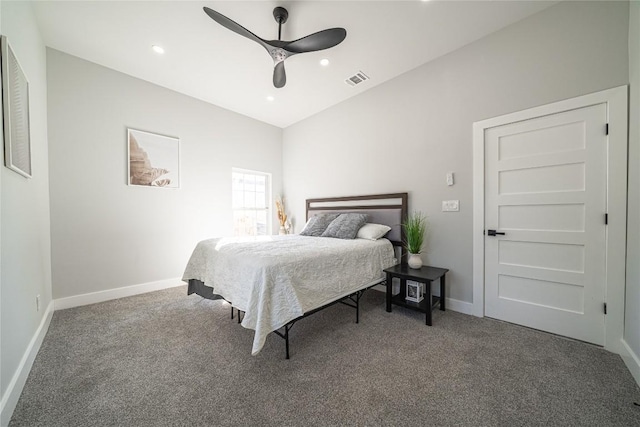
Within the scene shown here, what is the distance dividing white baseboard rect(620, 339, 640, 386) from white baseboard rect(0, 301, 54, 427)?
12.3ft

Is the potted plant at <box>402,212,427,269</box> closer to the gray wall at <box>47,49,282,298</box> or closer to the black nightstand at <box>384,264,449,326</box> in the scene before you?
the black nightstand at <box>384,264,449,326</box>

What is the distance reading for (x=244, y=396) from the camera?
1.43 meters

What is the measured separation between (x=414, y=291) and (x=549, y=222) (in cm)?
141

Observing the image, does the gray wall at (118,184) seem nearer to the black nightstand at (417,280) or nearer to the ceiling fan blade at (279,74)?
the ceiling fan blade at (279,74)

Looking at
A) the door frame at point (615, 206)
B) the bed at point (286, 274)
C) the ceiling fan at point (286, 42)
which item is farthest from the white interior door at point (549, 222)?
the ceiling fan at point (286, 42)

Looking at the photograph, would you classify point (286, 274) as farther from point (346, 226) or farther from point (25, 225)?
point (25, 225)

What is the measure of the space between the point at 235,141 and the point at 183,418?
3.98m

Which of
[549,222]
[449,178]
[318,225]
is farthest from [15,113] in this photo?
[549,222]

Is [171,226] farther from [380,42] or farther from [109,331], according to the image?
[380,42]

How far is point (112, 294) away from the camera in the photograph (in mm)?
3016

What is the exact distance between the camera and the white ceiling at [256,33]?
212cm

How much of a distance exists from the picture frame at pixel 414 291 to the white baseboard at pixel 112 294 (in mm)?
3364

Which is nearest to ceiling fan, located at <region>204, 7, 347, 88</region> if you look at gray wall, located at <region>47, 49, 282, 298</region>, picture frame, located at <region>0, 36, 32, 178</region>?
picture frame, located at <region>0, 36, 32, 178</region>

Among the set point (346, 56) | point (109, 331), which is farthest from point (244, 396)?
point (346, 56)
